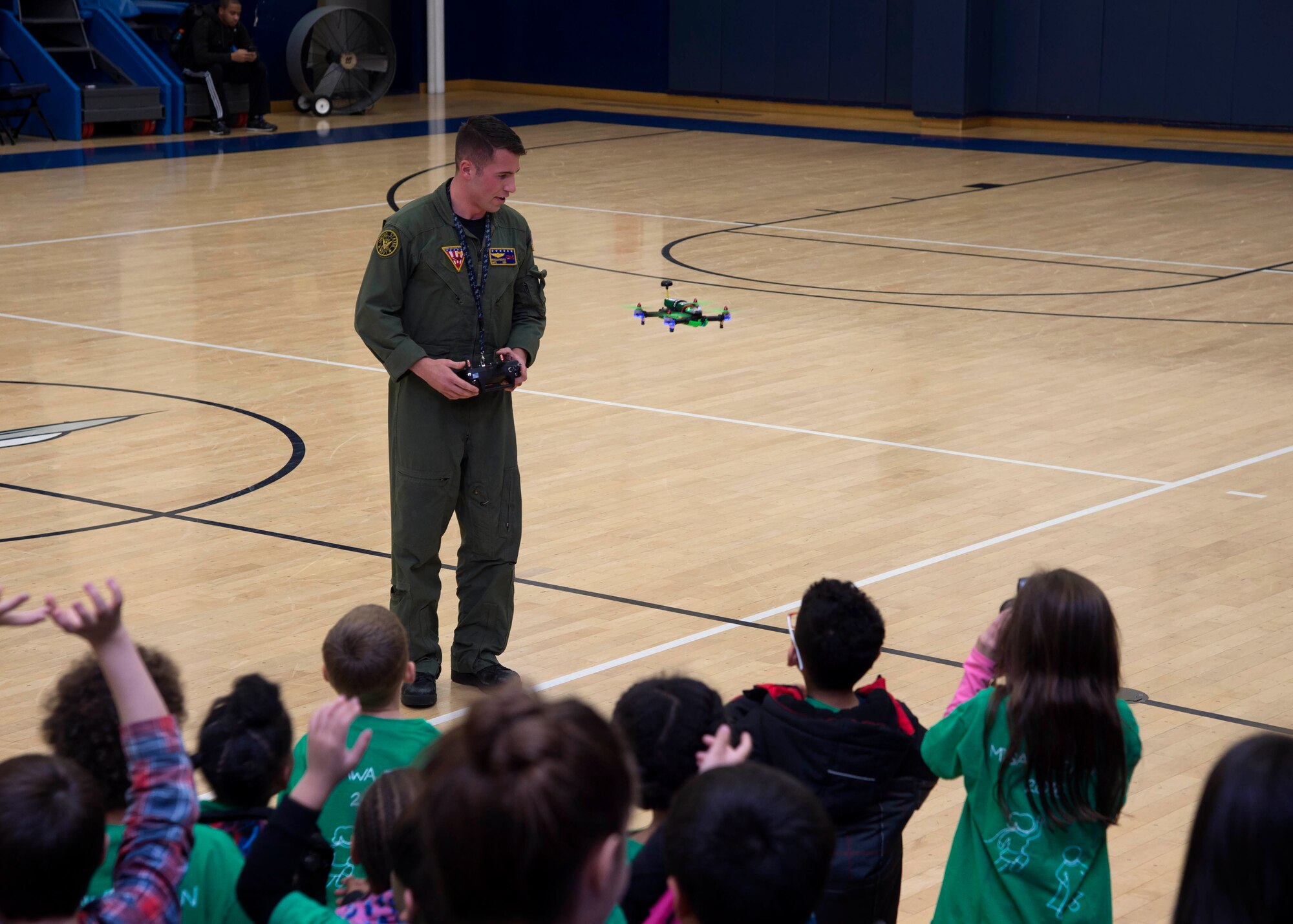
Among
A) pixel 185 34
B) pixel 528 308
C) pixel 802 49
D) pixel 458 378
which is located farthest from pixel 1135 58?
pixel 458 378

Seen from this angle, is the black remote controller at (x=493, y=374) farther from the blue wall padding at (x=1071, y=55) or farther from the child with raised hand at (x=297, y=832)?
the blue wall padding at (x=1071, y=55)

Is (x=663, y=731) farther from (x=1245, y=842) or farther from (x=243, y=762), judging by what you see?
(x=1245, y=842)

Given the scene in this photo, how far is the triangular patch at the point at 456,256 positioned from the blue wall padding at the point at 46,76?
50.6 feet

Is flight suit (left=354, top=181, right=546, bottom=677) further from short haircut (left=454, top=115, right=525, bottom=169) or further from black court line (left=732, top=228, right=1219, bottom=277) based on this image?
black court line (left=732, top=228, right=1219, bottom=277)

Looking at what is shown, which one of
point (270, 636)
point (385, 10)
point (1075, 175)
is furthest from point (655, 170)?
point (270, 636)

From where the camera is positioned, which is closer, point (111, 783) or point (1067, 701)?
point (111, 783)

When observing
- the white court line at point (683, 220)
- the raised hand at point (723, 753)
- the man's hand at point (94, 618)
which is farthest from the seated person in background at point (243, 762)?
the white court line at point (683, 220)

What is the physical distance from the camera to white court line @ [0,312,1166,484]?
24.1ft

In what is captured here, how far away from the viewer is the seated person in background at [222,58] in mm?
19594

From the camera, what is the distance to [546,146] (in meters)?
19.2

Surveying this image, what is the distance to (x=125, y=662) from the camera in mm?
2211

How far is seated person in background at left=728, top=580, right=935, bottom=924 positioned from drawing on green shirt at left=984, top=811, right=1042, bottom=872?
0.22 metres

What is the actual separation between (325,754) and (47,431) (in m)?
6.14

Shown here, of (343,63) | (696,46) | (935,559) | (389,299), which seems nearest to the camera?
(389,299)
